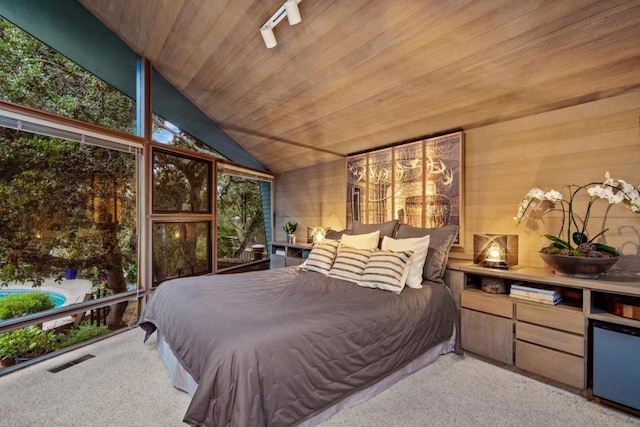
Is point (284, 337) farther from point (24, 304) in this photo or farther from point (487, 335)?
point (24, 304)

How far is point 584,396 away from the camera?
202 cm

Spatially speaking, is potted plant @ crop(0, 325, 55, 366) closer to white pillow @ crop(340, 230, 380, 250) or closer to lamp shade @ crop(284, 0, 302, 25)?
white pillow @ crop(340, 230, 380, 250)

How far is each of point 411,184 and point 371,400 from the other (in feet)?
7.44

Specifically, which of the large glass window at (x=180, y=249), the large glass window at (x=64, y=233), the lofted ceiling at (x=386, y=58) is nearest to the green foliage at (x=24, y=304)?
the large glass window at (x=64, y=233)

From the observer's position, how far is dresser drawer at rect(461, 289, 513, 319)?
238cm

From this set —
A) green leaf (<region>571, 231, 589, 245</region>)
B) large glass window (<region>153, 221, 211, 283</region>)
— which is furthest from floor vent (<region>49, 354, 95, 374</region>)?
green leaf (<region>571, 231, 589, 245</region>)

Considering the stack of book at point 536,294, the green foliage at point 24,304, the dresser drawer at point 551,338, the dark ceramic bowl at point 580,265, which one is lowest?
the dresser drawer at point 551,338

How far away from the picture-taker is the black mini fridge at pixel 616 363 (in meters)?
1.83

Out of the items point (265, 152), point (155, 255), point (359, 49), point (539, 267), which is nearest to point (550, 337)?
point (539, 267)

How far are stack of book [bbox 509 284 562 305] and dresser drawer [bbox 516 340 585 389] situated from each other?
1.11 feet

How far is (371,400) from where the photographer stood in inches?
78.1

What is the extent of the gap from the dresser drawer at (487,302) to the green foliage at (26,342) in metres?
3.76

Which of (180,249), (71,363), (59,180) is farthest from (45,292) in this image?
(180,249)

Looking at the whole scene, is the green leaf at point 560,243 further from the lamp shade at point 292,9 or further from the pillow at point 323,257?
the lamp shade at point 292,9
